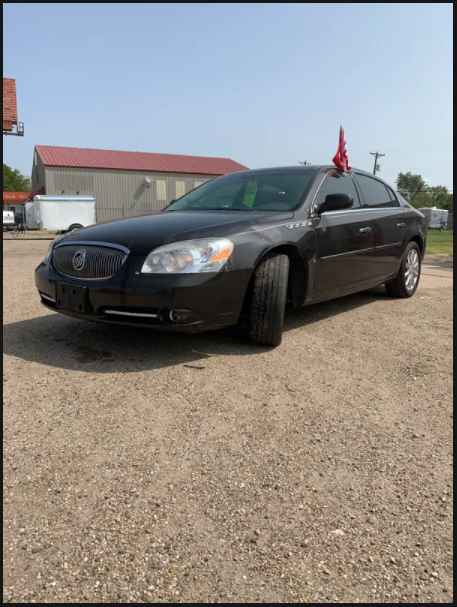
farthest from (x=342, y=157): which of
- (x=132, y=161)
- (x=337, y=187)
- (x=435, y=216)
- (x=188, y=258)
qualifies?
(x=435, y=216)

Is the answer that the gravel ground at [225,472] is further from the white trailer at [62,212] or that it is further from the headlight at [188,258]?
the white trailer at [62,212]

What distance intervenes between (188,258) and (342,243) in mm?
1789

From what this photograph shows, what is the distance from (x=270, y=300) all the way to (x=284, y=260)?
0.36m

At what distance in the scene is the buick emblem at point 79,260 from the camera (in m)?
3.55

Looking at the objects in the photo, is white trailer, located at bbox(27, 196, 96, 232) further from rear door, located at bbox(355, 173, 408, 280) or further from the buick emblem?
the buick emblem

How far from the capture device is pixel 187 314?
3324 mm

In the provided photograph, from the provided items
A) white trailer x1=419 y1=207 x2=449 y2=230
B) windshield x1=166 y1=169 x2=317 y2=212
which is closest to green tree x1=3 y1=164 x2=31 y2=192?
white trailer x1=419 y1=207 x2=449 y2=230

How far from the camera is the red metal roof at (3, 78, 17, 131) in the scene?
2427 centimetres

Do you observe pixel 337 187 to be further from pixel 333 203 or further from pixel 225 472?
pixel 225 472

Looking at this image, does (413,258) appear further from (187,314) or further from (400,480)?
(400,480)

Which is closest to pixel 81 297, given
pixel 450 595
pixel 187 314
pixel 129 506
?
pixel 187 314

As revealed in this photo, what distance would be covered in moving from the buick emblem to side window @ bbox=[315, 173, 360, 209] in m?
2.00

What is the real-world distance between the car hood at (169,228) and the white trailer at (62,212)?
24.5 m

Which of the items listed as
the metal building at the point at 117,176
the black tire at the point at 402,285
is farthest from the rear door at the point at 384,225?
the metal building at the point at 117,176
